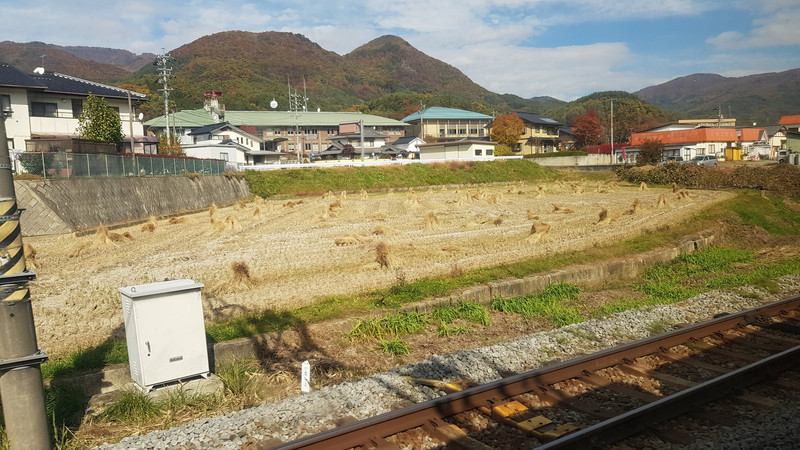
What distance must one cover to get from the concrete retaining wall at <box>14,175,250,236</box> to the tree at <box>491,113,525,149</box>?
47841 mm

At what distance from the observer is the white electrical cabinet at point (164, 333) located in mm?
5773

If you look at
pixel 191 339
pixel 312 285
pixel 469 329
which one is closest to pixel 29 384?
pixel 191 339

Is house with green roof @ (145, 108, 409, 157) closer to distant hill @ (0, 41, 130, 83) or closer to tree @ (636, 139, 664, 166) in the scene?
tree @ (636, 139, 664, 166)

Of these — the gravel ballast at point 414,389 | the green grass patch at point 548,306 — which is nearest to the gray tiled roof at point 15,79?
the green grass patch at point 548,306

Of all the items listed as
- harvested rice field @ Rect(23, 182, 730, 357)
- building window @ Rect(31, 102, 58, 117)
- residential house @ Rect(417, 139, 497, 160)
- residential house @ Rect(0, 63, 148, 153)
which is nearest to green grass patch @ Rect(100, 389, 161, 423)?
harvested rice field @ Rect(23, 182, 730, 357)

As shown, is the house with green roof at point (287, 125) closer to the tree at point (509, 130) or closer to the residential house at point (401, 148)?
the residential house at point (401, 148)

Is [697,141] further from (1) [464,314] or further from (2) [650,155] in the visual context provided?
(1) [464,314]

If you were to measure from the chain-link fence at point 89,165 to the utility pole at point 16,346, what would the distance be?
61.0ft

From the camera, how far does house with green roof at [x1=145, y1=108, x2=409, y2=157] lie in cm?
6969

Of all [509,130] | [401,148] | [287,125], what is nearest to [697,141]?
[509,130]

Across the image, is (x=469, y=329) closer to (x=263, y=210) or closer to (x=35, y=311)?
A: (x=35, y=311)

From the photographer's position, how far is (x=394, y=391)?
5.83 meters

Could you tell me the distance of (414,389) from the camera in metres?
5.89

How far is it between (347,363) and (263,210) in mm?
19068
